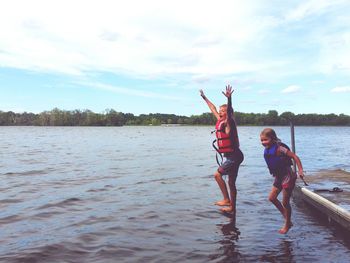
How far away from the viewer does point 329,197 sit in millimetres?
9914

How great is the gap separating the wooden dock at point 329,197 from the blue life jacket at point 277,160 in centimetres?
180

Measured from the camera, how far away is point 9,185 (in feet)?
49.2

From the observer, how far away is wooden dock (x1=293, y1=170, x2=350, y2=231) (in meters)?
8.41

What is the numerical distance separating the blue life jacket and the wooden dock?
1.80m

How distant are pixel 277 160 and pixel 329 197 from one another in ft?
10.4

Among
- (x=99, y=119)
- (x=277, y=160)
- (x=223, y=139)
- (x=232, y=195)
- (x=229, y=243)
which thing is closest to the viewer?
(x=229, y=243)

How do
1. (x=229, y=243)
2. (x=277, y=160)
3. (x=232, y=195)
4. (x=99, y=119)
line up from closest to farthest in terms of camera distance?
(x=229, y=243) < (x=277, y=160) < (x=232, y=195) < (x=99, y=119)

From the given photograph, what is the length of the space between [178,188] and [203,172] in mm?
5379

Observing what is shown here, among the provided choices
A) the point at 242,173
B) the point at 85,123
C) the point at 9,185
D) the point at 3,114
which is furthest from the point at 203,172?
the point at 3,114

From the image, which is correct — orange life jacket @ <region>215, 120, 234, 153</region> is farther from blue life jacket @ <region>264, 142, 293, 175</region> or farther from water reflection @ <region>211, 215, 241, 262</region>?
water reflection @ <region>211, 215, 241, 262</region>

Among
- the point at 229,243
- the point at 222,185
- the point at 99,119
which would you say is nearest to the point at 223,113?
the point at 222,185

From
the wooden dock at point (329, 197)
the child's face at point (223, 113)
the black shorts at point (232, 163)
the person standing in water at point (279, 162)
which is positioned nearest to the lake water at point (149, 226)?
the wooden dock at point (329, 197)

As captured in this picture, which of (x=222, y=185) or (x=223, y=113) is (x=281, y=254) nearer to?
(x=222, y=185)

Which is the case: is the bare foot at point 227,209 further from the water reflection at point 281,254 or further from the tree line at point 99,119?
the tree line at point 99,119
